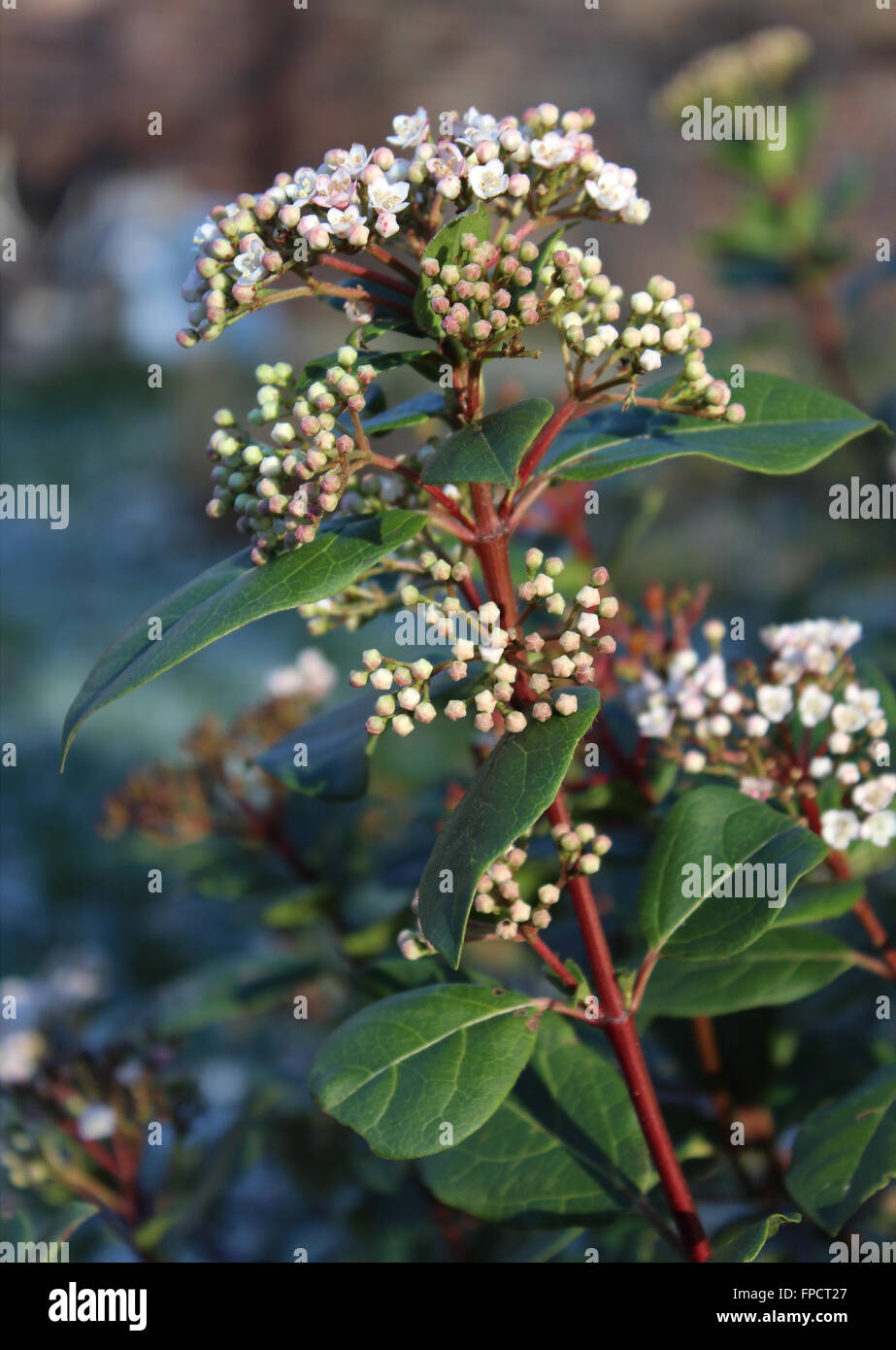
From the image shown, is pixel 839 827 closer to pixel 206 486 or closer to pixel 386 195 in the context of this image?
pixel 386 195

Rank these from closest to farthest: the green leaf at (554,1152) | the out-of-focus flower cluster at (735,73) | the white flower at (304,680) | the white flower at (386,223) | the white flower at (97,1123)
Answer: the white flower at (386,223), the green leaf at (554,1152), the white flower at (97,1123), the white flower at (304,680), the out-of-focus flower cluster at (735,73)

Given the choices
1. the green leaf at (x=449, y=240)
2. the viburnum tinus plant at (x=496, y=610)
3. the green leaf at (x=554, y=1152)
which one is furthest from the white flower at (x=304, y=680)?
the green leaf at (x=449, y=240)

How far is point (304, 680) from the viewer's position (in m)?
2.71

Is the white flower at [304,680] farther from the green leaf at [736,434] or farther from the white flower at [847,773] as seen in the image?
the white flower at [847,773]

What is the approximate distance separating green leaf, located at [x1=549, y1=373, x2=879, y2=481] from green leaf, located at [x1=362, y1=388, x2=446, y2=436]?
17 cm

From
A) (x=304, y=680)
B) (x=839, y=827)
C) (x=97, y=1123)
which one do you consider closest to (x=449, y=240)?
(x=839, y=827)

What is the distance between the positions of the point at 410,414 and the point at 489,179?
29 cm

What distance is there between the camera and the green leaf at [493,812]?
119 cm

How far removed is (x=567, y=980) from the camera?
4.79 feet

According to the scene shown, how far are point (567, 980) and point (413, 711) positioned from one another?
39 cm

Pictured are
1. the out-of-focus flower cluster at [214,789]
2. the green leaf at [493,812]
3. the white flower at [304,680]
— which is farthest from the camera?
the white flower at [304,680]

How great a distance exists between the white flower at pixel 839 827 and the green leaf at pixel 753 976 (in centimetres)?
19
